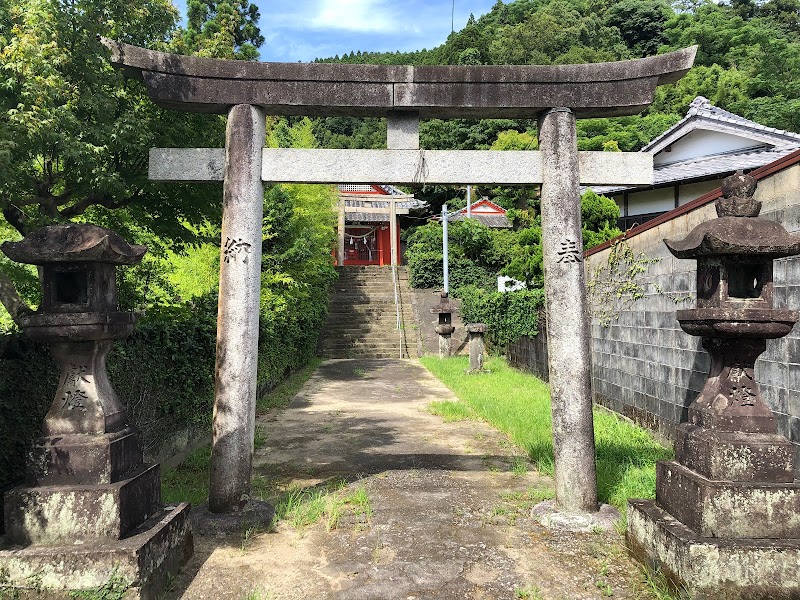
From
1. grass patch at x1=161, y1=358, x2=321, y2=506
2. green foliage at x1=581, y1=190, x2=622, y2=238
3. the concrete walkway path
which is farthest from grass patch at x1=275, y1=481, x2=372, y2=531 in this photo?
green foliage at x1=581, y1=190, x2=622, y2=238

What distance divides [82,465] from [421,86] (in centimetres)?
411

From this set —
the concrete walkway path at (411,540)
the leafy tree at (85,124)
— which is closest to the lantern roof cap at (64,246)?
the leafy tree at (85,124)

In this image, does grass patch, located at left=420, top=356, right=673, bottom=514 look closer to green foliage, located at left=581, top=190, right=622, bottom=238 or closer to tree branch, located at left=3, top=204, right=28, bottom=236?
green foliage, located at left=581, top=190, right=622, bottom=238

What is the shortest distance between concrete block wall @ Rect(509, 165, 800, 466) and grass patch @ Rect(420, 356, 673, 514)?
1.38 feet

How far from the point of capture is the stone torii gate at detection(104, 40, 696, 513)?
491 cm

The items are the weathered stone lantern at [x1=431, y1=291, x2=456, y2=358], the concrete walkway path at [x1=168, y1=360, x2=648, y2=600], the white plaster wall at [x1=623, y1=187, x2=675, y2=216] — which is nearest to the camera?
the concrete walkway path at [x1=168, y1=360, x2=648, y2=600]

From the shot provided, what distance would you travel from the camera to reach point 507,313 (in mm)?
16344

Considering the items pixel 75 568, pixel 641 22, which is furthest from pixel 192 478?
Result: pixel 641 22

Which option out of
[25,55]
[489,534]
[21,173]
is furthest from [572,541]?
[25,55]

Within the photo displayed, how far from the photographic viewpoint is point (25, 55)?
5.00 meters

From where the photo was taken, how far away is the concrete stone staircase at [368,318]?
21016mm

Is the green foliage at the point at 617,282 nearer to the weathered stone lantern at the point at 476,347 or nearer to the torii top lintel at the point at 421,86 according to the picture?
the torii top lintel at the point at 421,86

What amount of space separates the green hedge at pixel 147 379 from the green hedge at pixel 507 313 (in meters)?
7.05

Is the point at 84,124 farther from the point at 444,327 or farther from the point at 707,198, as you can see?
the point at 444,327
